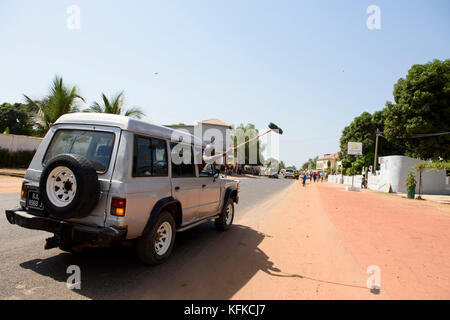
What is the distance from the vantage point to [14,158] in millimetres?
21469

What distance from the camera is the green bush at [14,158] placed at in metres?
21.1

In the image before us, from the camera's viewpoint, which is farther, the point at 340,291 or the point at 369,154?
the point at 369,154

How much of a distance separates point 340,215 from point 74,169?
32.4 feet

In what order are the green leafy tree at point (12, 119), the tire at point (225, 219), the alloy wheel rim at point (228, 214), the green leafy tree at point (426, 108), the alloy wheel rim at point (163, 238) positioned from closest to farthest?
1. the alloy wheel rim at point (163, 238)
2. the tire at point (225, 219)
3. the alloy wheel rim at point (228, 214)
4. the green leafy tree at point (426, 108)
5. the green leafy tree at point (12, 119)

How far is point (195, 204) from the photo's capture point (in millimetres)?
5270

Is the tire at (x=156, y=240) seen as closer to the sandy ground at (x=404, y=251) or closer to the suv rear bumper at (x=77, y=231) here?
the suv rear bumper at (x=77, y=231)

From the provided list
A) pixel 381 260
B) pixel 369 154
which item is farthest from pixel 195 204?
pixel 369 154

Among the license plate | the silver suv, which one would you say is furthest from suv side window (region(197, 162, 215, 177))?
the license plate

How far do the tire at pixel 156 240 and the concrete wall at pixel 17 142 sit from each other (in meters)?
21.3

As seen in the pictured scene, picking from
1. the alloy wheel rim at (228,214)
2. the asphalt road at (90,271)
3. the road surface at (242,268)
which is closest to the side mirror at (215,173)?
the alloy wheel rim at (228,214)

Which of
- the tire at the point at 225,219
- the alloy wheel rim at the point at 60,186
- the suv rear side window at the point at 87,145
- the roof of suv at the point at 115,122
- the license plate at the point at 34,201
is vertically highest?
the roof of suv at the point at 115,122

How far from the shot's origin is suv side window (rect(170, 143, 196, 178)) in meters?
4.75

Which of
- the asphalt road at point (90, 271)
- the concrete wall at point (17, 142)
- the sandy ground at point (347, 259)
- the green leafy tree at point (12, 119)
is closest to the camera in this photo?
the asphalt road at point (90, 271)
